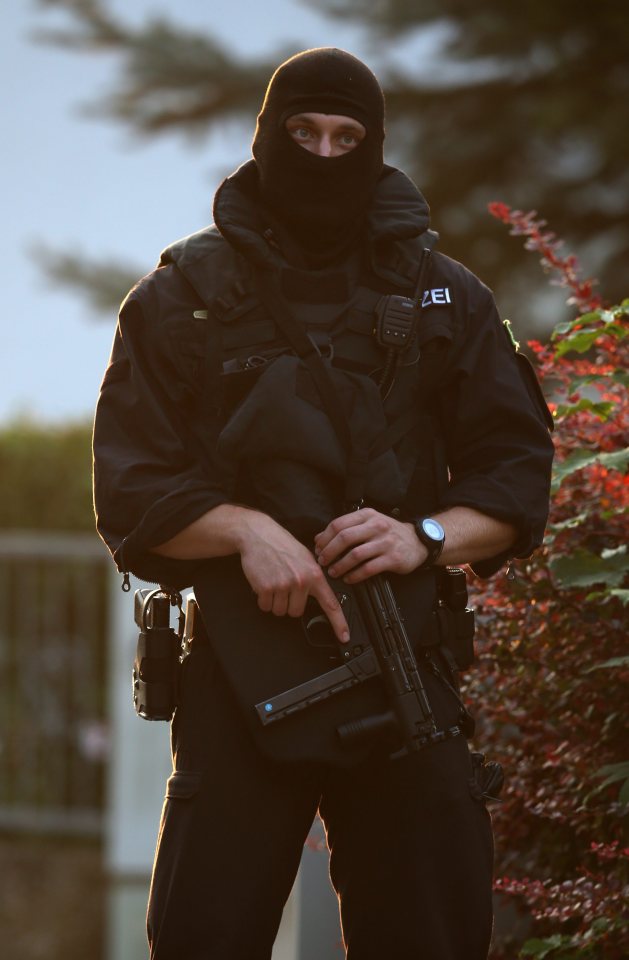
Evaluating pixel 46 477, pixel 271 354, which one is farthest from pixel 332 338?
pixel 46 477

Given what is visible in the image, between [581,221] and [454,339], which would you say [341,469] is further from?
[581,221]

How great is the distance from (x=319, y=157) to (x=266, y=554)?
0.72m

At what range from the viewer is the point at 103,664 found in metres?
7.54

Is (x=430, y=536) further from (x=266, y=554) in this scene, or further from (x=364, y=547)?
(x=266, y=554)

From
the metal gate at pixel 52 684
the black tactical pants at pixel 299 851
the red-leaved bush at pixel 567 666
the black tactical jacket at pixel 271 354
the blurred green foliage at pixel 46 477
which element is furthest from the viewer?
the blurred green foliage at pixel 46 477

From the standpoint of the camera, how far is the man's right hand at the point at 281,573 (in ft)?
7.34

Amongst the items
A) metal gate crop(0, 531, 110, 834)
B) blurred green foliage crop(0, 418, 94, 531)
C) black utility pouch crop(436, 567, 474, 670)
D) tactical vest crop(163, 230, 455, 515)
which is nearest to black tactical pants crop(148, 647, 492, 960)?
black utility pouch crop(436, 567, 474, 670)

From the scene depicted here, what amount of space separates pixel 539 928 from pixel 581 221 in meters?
6.95

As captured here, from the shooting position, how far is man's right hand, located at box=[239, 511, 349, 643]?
2.24 metres

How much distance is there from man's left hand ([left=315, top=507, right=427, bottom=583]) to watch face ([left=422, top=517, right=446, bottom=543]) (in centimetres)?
3

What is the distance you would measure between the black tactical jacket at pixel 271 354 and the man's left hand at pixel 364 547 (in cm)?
9

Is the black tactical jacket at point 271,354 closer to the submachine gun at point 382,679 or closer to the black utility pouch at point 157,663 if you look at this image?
the black utility pouch at point 157,663

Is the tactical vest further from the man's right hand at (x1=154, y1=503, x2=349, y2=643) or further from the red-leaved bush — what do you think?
the red-leaved bush

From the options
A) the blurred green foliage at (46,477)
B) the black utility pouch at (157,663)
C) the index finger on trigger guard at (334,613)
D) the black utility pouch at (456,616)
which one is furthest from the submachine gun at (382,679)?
the blurred green foliage at (46,477)
